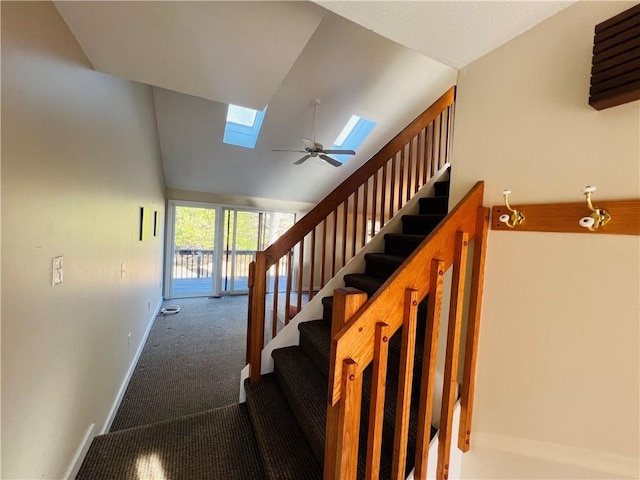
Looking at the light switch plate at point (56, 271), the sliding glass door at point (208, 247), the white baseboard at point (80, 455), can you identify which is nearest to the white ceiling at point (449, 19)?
the light switch plate at point (56, 271)

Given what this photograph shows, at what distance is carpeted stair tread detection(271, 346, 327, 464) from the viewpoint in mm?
1265

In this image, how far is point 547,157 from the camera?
2.76 feet

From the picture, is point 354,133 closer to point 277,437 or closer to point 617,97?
point 617,97

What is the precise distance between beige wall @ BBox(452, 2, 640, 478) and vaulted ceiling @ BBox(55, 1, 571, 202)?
162 millimetres

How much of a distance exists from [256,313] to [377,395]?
1175mm

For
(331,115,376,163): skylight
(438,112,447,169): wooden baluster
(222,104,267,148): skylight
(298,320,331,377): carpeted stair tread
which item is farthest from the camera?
(331,115,376,163): skylight

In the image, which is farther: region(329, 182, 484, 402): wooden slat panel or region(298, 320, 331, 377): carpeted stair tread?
region(298, 320, 331, 377): carpeted stair tread

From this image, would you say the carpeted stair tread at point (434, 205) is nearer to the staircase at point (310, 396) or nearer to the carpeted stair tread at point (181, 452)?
the staircase at point (310, 396)

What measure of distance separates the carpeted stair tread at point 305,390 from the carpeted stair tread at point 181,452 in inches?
12.4

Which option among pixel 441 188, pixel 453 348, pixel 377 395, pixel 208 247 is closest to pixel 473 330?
pixel 453 348

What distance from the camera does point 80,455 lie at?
1.33 m

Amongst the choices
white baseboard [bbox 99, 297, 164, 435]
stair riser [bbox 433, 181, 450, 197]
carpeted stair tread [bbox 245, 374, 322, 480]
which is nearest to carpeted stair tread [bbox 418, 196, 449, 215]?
stair riser [bbox 433, 181, 450, 197]

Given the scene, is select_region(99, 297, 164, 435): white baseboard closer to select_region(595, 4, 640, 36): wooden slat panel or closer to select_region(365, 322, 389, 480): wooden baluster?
select_region(365, 322, 389, 480): wooden baluster

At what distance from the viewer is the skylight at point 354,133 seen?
444 cm
